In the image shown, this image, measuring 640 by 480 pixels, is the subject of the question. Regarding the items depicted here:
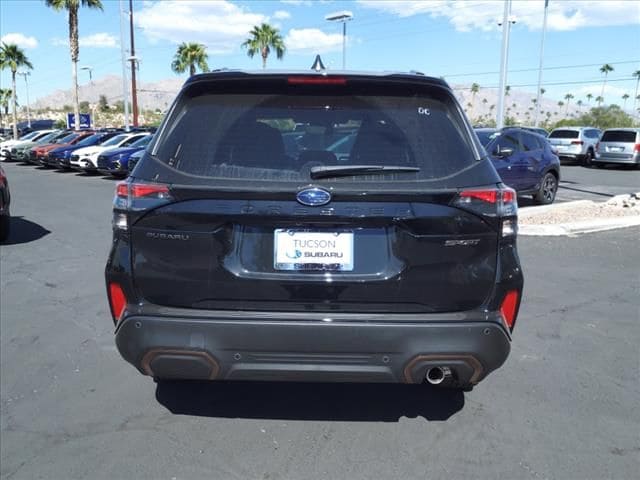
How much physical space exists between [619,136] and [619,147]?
0.66 m

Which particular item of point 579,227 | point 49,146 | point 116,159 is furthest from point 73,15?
point 579,227

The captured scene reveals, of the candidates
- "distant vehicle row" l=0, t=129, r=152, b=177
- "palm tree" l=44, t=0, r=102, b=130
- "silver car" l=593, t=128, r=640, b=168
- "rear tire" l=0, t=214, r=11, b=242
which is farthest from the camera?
"palm tree" l=44, t=0, r=102, b=130

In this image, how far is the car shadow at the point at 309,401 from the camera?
3520 millimetres

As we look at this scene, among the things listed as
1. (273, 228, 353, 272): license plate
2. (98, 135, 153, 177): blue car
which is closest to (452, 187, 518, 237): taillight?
(273, 228, 353, 272): license plate

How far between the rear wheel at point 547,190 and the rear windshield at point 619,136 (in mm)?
13555

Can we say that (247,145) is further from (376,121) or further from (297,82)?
(376,121)

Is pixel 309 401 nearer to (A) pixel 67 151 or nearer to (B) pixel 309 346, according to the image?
(B) pixel 309 346

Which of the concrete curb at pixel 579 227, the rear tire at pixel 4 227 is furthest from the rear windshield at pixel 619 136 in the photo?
the rear tire at pixel 4 227

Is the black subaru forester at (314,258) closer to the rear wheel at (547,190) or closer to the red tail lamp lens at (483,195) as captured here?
the red tail lamp lens at (483,195)

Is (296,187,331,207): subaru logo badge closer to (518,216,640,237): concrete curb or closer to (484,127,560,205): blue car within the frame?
(518,216,640,237): concrete curb

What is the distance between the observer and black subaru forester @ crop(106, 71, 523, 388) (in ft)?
8.68

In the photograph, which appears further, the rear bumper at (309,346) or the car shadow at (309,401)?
the car shadow at (309,401)

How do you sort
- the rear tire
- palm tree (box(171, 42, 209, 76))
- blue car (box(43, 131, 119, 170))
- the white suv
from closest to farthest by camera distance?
the rear tire → the white suv → blue car (box(43, 131, 119, 170)) → palm tree (box(171, 42, 209, 76))

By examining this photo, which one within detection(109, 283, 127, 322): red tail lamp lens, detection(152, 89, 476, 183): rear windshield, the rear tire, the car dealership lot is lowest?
the car dealership lot
